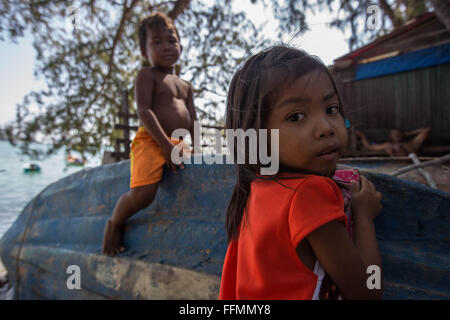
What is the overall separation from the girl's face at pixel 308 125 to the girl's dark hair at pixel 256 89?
27mm

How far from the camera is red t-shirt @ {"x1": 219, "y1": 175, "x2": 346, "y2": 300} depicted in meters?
0.62

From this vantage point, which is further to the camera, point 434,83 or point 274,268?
point 434,83

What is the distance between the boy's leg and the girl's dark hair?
91cm

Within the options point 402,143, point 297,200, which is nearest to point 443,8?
point 402,143

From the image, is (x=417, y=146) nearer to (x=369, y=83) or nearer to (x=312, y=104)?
(x=369, y=83)

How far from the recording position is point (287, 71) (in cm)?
75

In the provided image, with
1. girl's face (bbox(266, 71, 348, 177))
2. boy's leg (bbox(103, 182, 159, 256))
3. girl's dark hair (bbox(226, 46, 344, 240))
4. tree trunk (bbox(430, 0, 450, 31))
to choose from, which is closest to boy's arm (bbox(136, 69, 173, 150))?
boy's leg (bbox(103, 182, 159, 256))

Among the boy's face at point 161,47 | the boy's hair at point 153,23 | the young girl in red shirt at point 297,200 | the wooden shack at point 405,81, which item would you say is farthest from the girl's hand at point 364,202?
the wooden shack at point 405,81

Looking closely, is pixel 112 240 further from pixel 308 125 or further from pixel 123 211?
pixel 308 125

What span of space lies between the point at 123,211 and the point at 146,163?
1.16 ft

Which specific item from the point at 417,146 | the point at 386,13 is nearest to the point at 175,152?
the point at 417,146

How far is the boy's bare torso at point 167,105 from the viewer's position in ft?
6.39

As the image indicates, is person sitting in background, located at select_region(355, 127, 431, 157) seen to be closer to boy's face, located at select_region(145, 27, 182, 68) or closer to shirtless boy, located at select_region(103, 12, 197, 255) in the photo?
shirtless boy, located at select_region(103, 12, 197, 255)

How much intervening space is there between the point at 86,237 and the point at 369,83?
593 centimetres
